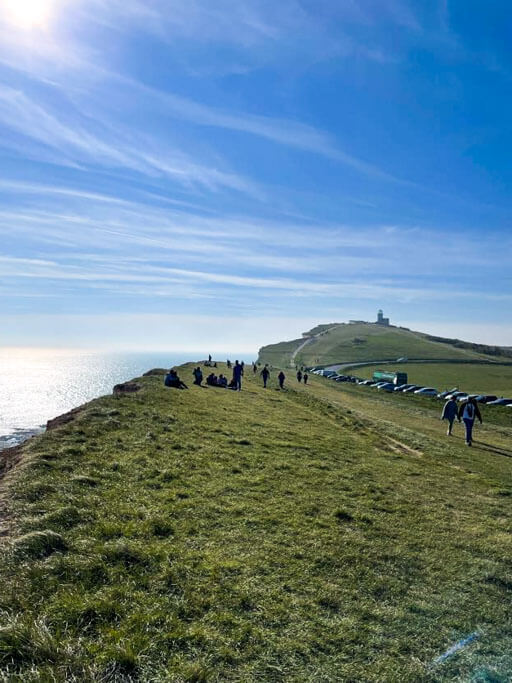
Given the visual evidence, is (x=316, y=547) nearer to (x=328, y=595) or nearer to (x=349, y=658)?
(x=328, y=595)

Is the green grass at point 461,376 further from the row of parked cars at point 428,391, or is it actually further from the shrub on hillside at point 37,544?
the shrub on hillside at point 37,544

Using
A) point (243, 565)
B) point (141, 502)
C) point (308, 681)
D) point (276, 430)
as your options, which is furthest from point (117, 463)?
point (276, 430)

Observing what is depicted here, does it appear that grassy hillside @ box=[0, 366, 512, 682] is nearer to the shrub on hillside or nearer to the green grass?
the shrub on hillside

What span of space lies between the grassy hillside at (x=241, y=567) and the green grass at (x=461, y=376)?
79.6 m

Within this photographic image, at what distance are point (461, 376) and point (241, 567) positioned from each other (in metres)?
122

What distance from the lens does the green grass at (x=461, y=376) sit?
305 ft

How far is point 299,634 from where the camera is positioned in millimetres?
5953

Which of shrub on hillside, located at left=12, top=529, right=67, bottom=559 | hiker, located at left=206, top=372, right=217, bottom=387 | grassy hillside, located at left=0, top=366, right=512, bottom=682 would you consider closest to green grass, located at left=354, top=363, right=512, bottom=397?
hiker, located at left=206, top=372, right=217, bottom=387

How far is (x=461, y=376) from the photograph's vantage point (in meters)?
113

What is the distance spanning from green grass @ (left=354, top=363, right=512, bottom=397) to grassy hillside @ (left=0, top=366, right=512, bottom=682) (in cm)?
7956

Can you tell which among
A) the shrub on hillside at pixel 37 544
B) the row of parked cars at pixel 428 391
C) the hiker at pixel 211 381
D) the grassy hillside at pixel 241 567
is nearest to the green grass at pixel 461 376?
the row of parked cars at pixel 428 391

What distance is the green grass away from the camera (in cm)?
9281

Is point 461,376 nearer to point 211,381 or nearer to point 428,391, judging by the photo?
point 428,391

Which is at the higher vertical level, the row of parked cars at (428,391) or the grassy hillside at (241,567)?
the grassy hillside at (241,567)
